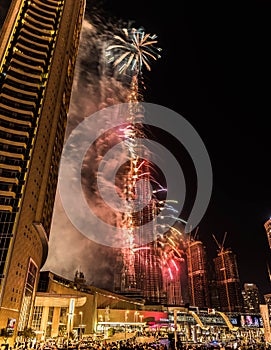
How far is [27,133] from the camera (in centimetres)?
6000

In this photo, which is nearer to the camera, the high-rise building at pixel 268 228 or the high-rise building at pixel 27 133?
the high-rise building at pixel 27 133

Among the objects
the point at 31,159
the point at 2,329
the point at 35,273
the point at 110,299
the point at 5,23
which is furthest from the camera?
the point at 110,299

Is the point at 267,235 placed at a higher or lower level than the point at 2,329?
higher

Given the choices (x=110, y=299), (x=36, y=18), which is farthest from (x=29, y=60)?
(x=110, y=299)

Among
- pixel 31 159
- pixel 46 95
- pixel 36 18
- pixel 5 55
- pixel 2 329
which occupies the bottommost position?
pixel 2 329

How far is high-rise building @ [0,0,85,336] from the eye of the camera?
168 feet

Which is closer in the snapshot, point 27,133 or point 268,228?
point 27,133

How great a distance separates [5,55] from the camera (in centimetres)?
6612

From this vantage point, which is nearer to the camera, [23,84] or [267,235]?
[23,84]

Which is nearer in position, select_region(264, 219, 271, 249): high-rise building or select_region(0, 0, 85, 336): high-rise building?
select_region(0, 0, 85, 336): high-rise building

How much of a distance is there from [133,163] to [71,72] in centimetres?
3297

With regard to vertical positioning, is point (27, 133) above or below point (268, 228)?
below

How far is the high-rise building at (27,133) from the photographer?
51.2 metres

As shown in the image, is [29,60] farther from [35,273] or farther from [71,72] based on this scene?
[35,273]
